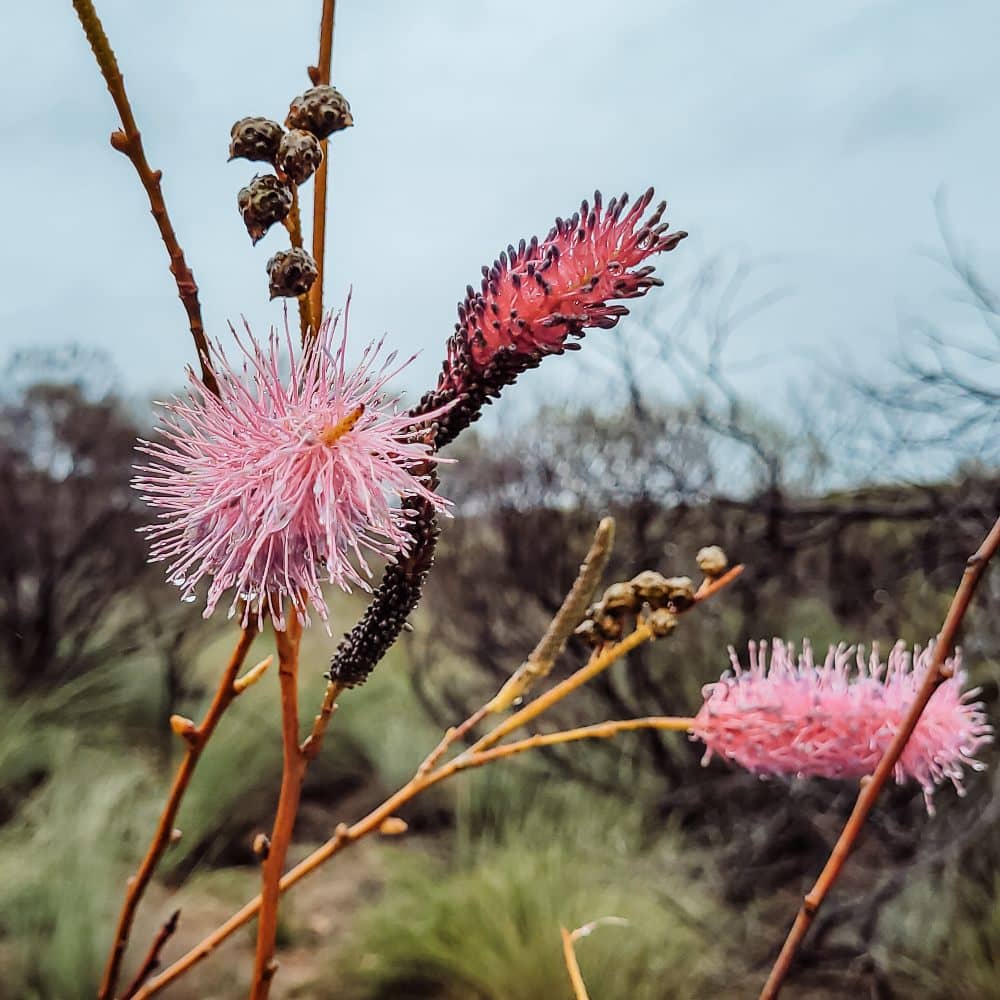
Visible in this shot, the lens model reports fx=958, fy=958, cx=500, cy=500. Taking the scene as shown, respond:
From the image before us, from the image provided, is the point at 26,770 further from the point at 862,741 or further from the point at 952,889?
the point at 862,741

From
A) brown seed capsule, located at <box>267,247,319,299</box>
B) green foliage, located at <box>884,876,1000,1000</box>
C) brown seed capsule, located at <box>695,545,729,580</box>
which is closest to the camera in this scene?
brown seed capsule, located at <box>267,247,319,299</box>

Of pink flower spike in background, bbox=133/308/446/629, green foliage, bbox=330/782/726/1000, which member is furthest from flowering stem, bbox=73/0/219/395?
green foliage, bbox=330/782/726/1000

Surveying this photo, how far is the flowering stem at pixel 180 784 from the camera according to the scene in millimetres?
201

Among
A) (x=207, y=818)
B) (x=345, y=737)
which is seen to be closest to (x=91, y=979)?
(x=207, y=818)

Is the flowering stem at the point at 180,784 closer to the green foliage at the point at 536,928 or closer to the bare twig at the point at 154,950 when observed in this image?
the bare twig at the point at 154,950

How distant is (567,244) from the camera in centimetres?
15

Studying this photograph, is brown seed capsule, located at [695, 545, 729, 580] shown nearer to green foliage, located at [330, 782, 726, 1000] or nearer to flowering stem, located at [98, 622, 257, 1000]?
flowering stem, located at [98, 622, 257, 1000]

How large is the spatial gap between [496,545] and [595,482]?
9.3 inches

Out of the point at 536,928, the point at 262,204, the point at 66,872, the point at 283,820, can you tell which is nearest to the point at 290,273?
the point at 262,204

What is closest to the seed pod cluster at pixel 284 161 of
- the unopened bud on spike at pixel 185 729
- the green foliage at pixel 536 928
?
the unopened bud on spike at pixel 185 729

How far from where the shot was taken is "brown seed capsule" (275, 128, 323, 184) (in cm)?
15

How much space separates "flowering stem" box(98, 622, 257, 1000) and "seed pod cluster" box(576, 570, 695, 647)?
3.4 inches

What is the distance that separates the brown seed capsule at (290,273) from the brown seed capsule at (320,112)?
0.03 meters

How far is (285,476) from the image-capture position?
0.16 meters
